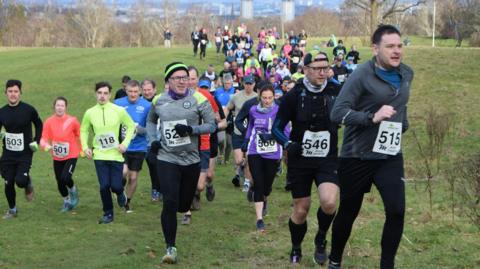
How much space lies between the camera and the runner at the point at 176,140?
7.68 meters

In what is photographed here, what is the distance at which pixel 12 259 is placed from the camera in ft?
26.9

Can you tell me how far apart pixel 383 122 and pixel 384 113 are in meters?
0.38

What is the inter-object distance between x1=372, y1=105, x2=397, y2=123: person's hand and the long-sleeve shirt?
6.31 m

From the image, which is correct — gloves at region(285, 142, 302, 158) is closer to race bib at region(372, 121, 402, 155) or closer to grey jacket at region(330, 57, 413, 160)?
grey jacket at region(330, 57, 413, 160)

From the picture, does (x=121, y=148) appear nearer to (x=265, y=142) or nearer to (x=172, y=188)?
(x=265, y=142)

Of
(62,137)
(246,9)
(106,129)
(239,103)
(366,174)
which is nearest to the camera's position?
(366,174)

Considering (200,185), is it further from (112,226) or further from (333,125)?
(333,125)

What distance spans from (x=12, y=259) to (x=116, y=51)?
45761 millimetres

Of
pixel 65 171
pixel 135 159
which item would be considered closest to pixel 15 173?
pixel 65 171

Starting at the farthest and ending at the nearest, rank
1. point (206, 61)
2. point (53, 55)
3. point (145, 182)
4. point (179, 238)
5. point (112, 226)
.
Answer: point (53, 55), point (206, 61), point (145, 182), point (112, 226), point (179, 238)

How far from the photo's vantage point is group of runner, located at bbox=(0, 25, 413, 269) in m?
6.04

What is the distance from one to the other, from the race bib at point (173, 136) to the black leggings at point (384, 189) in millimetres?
2077

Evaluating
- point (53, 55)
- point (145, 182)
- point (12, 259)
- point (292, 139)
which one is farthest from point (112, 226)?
point (53, 55)

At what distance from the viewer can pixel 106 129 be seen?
1020cm
